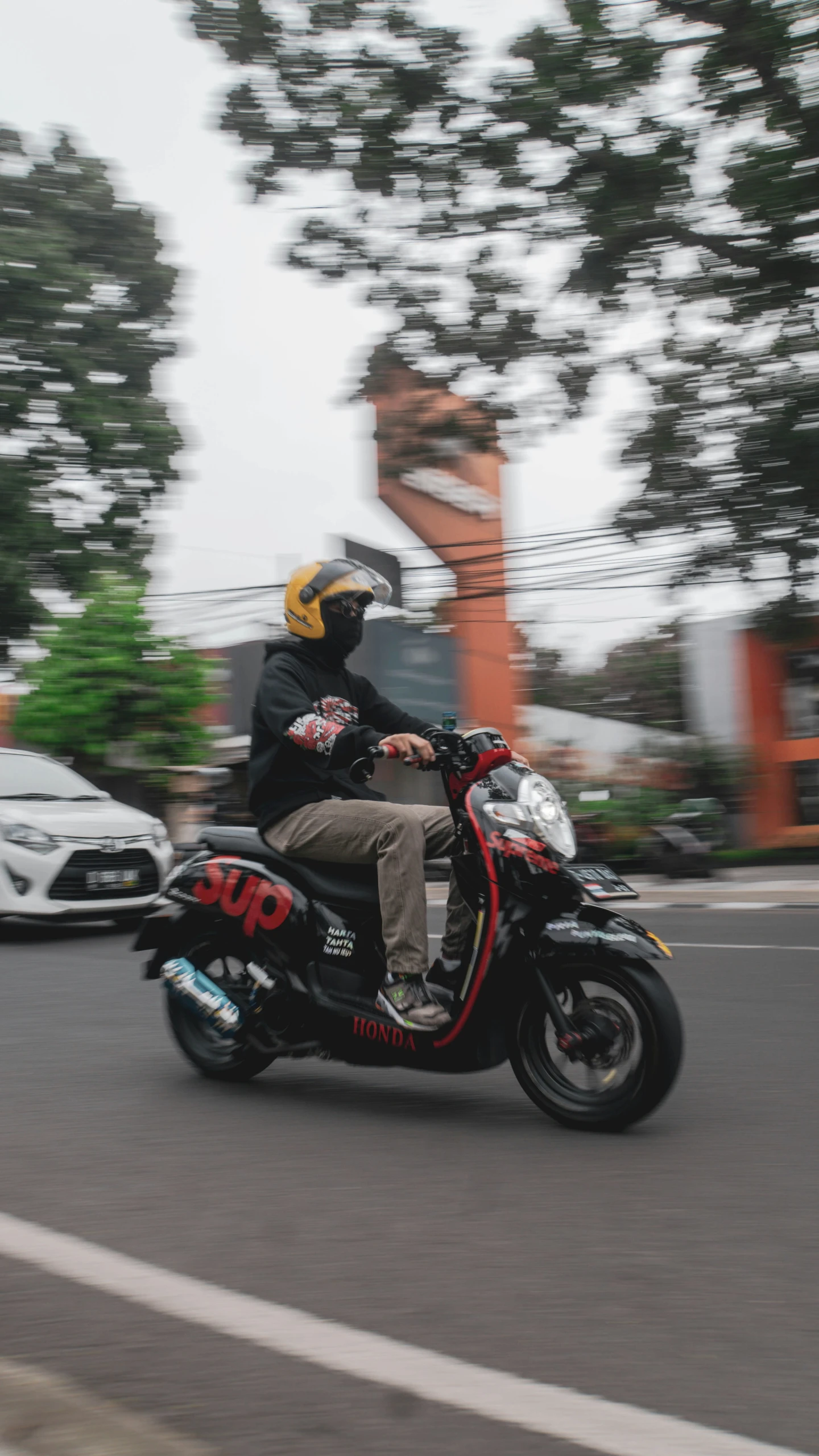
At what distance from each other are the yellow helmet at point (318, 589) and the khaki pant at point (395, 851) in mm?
609

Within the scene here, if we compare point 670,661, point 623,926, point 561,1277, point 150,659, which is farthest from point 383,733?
point 670,661

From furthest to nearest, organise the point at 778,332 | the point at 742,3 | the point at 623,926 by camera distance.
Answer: the point at 778,332 < the point at 742,3 < the point at 623,926

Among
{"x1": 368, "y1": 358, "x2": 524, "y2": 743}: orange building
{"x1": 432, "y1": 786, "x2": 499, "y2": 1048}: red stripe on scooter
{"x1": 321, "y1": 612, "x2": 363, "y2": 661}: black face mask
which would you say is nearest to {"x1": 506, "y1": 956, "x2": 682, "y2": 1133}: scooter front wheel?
{"x1": 432, "y1": 786, "x2": 499, "y2": 1048}: red stripe on scooter

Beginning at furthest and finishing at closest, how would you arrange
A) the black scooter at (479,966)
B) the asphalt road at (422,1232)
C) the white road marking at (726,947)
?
the white road marking at (726,947) < the black scooter at (479,966) < the asphalt road at (422,1232)

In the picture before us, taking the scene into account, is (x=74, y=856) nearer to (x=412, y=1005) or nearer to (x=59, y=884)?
(x=59, y=884)

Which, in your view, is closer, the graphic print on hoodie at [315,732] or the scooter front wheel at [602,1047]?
the scooter front wheel at [602,1047]

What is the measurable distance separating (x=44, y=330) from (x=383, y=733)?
21790mm

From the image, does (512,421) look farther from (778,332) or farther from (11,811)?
(11,811)

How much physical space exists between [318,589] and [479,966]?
1.38 meters

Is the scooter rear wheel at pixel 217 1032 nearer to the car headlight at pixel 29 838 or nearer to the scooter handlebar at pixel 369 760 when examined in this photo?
the scooter handlebar at pixel 369 760

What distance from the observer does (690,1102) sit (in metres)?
4.27

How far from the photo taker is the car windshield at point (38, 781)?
1032cm

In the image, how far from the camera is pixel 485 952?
3898 mm

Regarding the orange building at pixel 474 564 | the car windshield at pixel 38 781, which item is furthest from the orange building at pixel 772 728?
the car windshield at pixel 38 781
